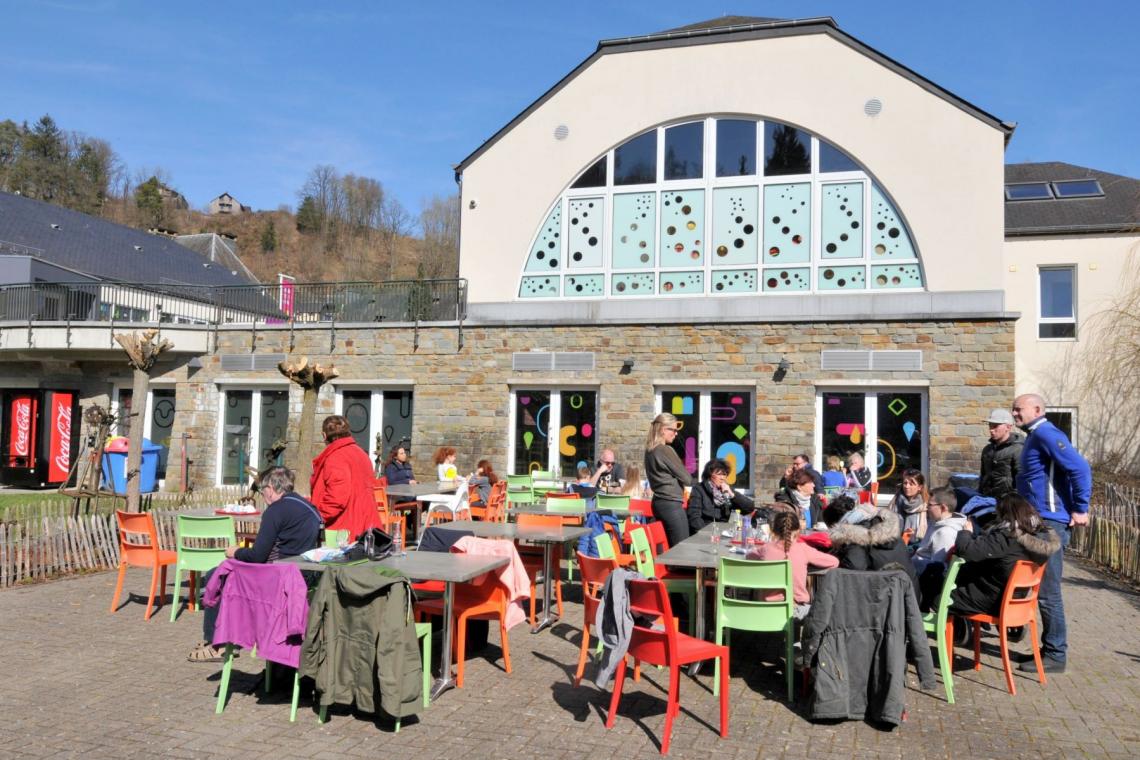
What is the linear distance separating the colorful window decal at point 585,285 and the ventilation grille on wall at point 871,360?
401cm

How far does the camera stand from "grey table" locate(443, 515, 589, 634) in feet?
23.8

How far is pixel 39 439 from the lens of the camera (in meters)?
18.8

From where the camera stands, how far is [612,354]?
1523 cm

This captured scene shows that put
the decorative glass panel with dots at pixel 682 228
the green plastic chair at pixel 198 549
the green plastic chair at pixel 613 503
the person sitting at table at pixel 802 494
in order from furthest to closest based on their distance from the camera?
the decorative glass panel with dots at pixel 682 228 < the green plastic chair at pixel 613 503 < the person sitting at table at pixel 802 494 < the green plastic chair at pixel 198 549

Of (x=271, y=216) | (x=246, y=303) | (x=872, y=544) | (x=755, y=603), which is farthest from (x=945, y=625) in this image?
(x=271, y=216)

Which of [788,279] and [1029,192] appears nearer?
[788,279]

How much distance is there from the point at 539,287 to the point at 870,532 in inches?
437

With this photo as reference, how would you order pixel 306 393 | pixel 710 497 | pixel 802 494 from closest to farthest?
1. pixel 802 494
2. pixel 710 497
3. pixel 306 393

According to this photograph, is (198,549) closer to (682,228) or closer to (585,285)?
(585,285)

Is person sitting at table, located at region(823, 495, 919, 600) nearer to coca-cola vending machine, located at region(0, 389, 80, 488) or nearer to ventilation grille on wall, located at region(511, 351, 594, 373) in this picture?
ventilation grille on wall, located at region(511, 351, 594, 373)

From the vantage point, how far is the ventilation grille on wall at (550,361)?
15414 millimetres

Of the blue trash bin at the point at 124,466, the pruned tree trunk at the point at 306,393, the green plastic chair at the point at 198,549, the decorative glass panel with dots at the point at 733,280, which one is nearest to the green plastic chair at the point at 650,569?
the green plastic chair at the point at 198,549

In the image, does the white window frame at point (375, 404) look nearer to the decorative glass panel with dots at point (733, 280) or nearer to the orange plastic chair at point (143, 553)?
the decorative glass panel with dots at point (733, 280)

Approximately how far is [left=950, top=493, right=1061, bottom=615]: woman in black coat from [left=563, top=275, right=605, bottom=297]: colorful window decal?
10.2 metres
